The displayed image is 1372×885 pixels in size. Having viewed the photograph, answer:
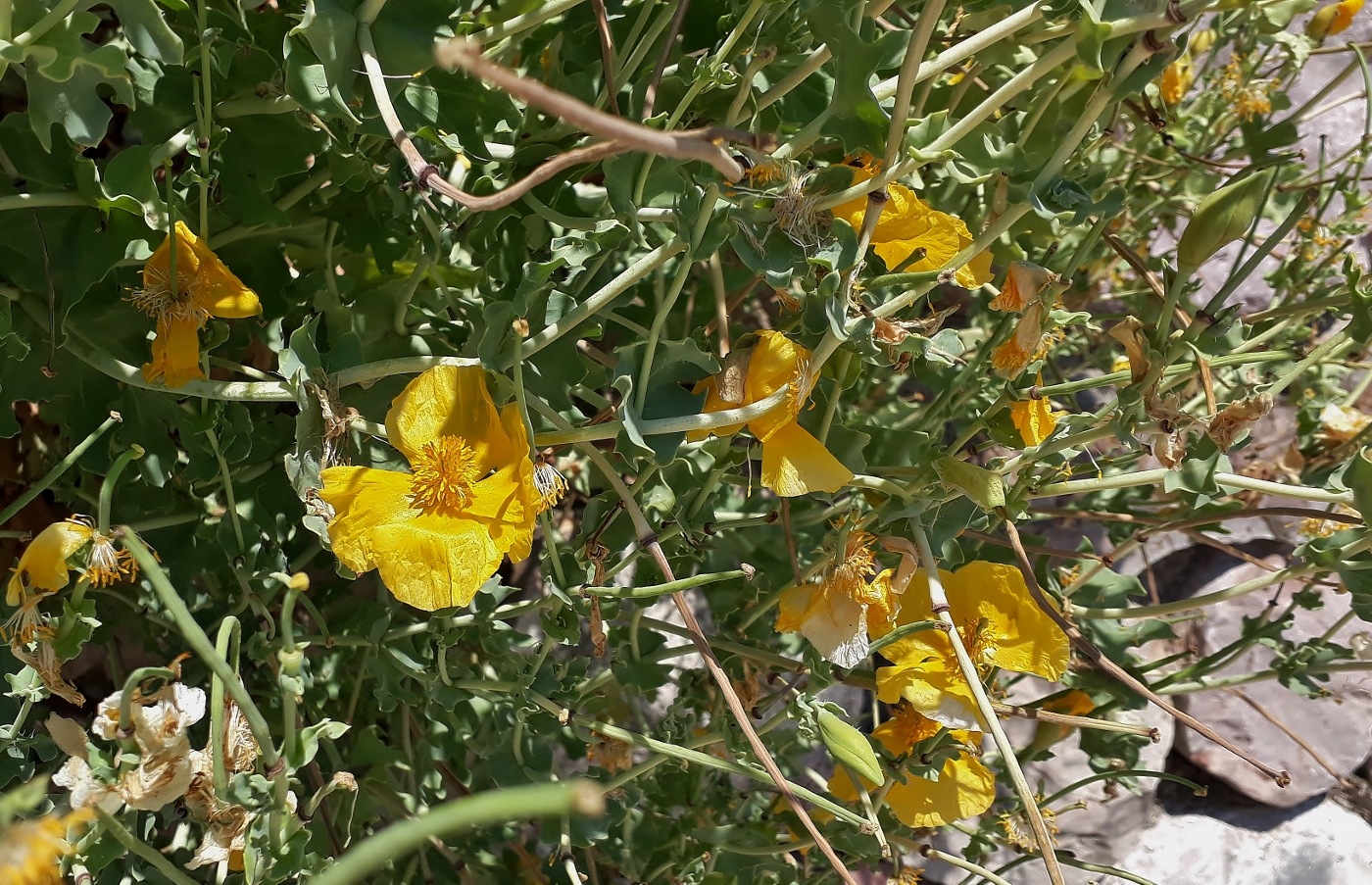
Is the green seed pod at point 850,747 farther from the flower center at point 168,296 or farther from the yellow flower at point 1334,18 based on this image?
the yellow flower at point 1334,18

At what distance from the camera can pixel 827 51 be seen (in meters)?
0.72

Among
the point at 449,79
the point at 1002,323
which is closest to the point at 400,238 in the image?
the point at 449,79

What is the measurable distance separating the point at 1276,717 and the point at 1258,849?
9.0 inches

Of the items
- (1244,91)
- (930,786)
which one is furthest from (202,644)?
(1244,91)

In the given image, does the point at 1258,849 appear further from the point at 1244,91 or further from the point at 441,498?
the point at 441,498

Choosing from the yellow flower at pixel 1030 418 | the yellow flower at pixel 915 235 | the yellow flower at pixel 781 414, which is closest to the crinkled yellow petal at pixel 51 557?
the yellow flower at pixel 781 414

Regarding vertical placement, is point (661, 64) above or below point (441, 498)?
above

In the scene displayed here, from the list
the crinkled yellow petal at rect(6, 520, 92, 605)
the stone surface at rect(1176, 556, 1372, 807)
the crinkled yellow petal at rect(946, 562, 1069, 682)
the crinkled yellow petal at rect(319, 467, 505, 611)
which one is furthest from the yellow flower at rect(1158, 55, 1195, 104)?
the crinkled yellow petal at rect(6, 520, 92, 605)

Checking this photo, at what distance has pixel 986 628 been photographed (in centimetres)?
96

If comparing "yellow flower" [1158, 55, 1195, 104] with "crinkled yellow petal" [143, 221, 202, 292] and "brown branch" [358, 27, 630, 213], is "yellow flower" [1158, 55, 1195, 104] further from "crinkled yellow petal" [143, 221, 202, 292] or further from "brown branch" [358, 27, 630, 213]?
"crinkled yellow petal" [143, 221, 202, 292]

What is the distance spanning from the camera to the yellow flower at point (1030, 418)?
2.81 feet

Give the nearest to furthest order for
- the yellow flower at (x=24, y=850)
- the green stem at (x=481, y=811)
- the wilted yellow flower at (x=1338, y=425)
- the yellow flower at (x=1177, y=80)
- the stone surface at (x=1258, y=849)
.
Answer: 1. the green stem at (x=481, y=811)
2. the yellow flower at (x=24, y=850)
3. the wilted yellow flower at (x=1338, y=425)
4. the yellow flower at (x=1177, y=80)
5. the stone surface at (x=1258, y=849)

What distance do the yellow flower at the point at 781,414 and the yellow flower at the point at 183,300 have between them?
1.29 feet

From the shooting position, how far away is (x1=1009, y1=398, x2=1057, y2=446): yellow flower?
86cm
